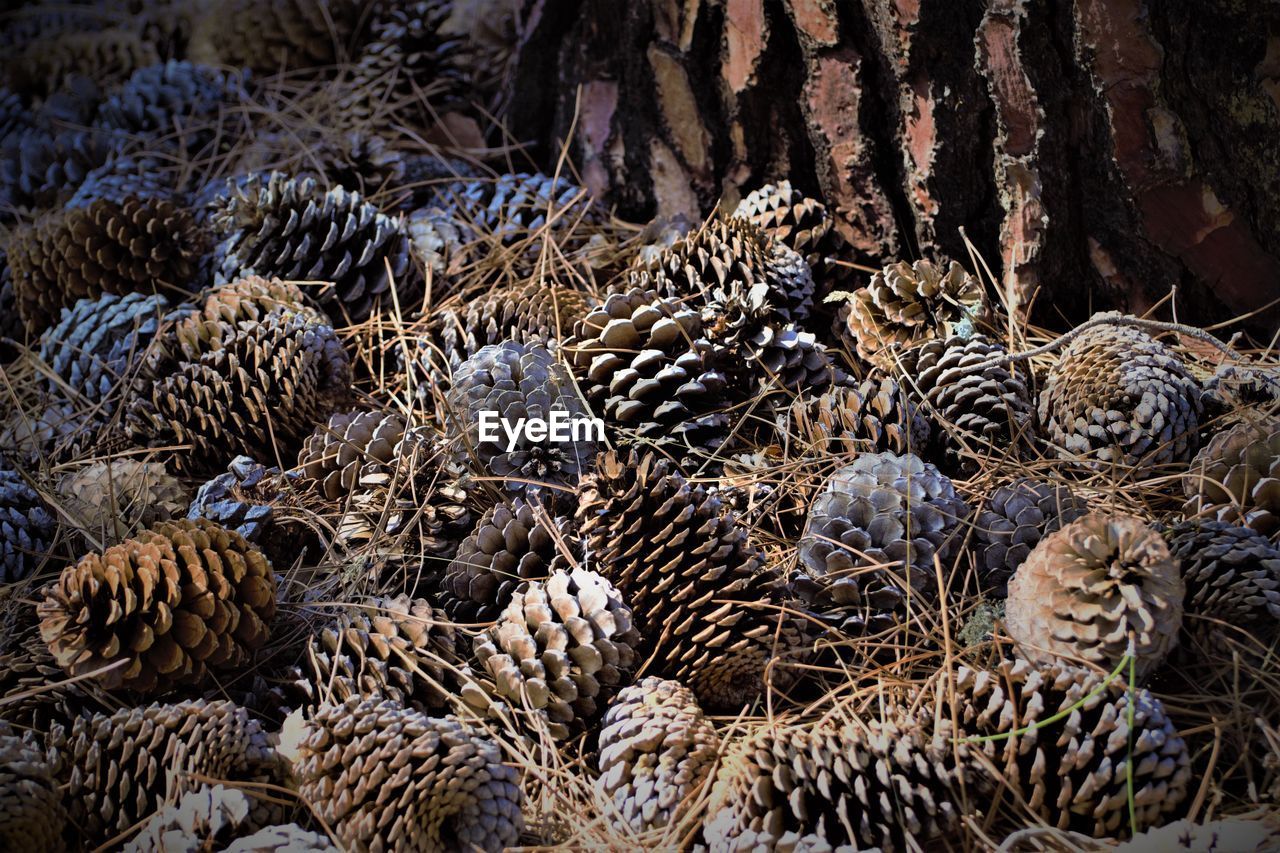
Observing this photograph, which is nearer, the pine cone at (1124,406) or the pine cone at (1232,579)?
the pine cone at (1232,579)

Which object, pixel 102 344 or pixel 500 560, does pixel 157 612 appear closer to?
pixel 500 560

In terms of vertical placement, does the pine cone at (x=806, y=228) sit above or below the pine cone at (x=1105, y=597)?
above

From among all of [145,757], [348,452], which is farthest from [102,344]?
[145,757]

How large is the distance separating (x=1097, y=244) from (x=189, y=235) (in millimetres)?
1690

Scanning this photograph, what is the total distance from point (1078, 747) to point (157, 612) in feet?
3.69

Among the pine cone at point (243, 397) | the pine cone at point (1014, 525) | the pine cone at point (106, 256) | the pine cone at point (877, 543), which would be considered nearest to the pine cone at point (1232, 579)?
the pine cone at point (1014, 525)

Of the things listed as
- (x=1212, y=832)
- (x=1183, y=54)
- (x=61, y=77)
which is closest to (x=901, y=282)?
(x=1183, y=54)

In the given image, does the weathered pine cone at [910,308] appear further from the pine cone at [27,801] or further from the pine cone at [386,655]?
the pine cone at [27,801]

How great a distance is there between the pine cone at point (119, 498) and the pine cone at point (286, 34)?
4.41ft

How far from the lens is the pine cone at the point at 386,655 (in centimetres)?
132

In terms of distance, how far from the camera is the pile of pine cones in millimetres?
1159

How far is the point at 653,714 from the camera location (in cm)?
127

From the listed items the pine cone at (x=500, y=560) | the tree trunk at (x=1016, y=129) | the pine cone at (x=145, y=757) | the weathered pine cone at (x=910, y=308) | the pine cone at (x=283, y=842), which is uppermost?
the tree trunk at (x=1016, y=129)

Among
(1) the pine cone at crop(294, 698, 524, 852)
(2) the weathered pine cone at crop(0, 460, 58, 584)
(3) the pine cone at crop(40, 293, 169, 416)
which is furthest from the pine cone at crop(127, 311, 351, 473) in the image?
(1) the pine cone at crop(294, 698, 524, 852)
